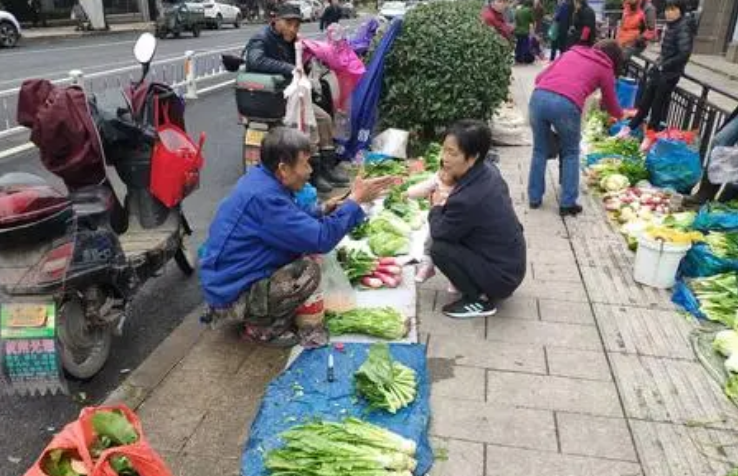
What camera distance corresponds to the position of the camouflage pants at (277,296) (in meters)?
3.76

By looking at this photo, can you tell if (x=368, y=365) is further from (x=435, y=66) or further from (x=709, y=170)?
(x=435, y=66)

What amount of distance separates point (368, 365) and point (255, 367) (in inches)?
32.0

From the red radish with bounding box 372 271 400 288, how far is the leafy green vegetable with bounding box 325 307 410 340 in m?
0.59

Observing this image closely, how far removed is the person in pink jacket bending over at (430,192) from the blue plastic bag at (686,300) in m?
1.62

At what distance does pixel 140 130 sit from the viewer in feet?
14.1

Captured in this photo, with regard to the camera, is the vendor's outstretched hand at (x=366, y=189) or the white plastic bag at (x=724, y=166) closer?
the vendor's outstretched hand at (x=366, y=189)

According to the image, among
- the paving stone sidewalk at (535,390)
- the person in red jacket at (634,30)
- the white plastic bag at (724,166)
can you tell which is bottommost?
the paving stone sidewalk at (535,390)

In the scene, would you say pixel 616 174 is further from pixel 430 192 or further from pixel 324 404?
pixel 324 404

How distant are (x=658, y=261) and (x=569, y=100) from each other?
1919 mm

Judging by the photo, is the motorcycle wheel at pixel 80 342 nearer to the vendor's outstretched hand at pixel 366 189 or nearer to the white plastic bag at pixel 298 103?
the vendor's outstretched hand at pixel 366 189

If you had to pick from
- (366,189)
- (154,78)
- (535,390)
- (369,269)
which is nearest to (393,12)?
(154,78)

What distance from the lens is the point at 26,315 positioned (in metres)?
3.17

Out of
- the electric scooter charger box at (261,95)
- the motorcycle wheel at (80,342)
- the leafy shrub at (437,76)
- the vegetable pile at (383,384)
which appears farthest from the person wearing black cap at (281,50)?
the vegetable pile at (383,384)

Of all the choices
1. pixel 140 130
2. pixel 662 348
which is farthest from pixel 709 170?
pixel 140 130
